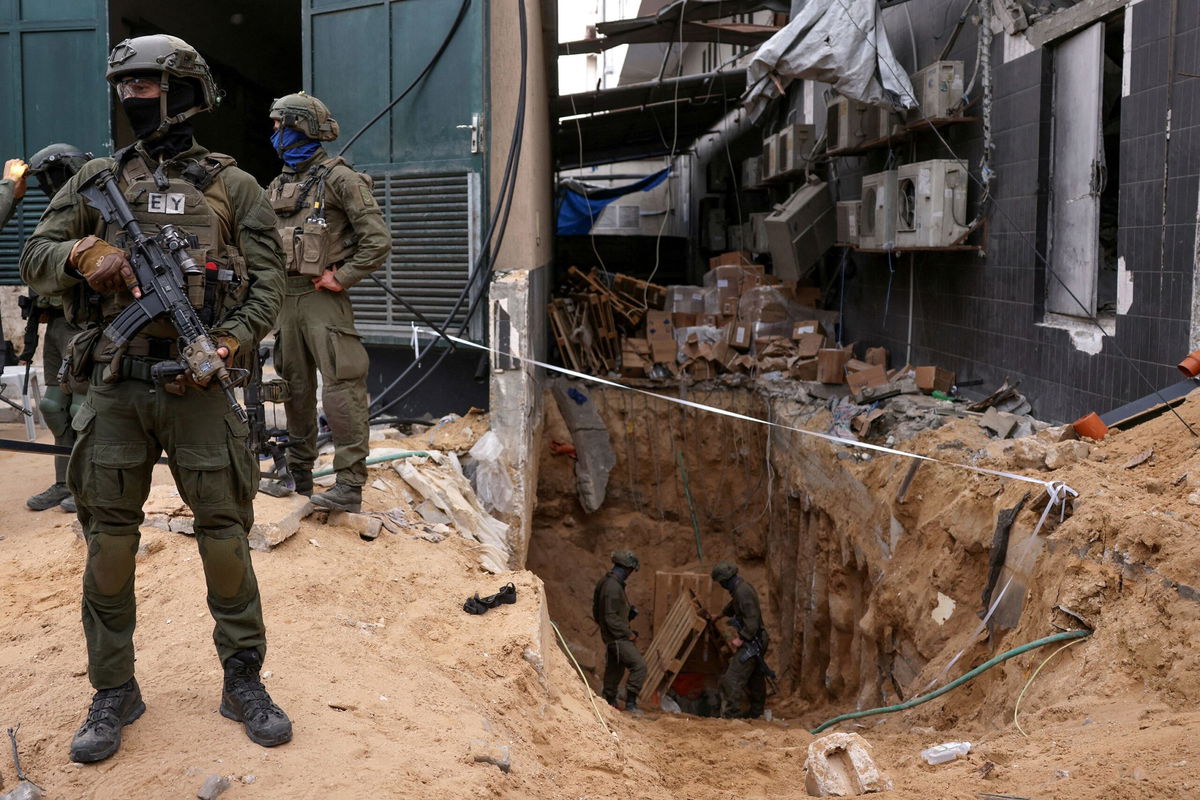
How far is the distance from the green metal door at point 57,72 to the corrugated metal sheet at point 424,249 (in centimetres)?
261

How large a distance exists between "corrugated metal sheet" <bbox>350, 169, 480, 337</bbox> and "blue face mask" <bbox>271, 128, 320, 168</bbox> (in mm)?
2172

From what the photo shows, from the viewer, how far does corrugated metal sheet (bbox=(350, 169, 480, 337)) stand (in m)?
7.91

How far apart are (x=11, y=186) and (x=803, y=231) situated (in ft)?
26.6

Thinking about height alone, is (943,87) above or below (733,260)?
above

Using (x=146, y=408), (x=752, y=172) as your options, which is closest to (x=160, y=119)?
(x=146, y=408)

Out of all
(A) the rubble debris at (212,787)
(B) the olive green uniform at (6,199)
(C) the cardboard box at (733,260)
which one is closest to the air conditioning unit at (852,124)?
(C) the cardboard box at (733,260)

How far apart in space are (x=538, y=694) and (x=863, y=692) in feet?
12.9

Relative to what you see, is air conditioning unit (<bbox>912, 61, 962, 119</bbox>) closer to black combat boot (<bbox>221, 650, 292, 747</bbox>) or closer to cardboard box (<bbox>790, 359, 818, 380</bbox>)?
cardboard box (<bbox>790, 359, 818, 380</bbox>)

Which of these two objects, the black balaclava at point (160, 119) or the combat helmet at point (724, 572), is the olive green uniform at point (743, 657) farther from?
the black balaclava at point (160, 119)

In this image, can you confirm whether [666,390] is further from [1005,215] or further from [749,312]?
[1005,215]

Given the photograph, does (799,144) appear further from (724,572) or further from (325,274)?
(325,274)

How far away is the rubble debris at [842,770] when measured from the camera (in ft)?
12.8

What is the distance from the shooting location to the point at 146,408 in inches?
128

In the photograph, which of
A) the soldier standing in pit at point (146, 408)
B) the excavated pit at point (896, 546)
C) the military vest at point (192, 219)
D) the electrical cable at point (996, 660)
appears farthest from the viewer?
the electrical cable at point (996, 660)
